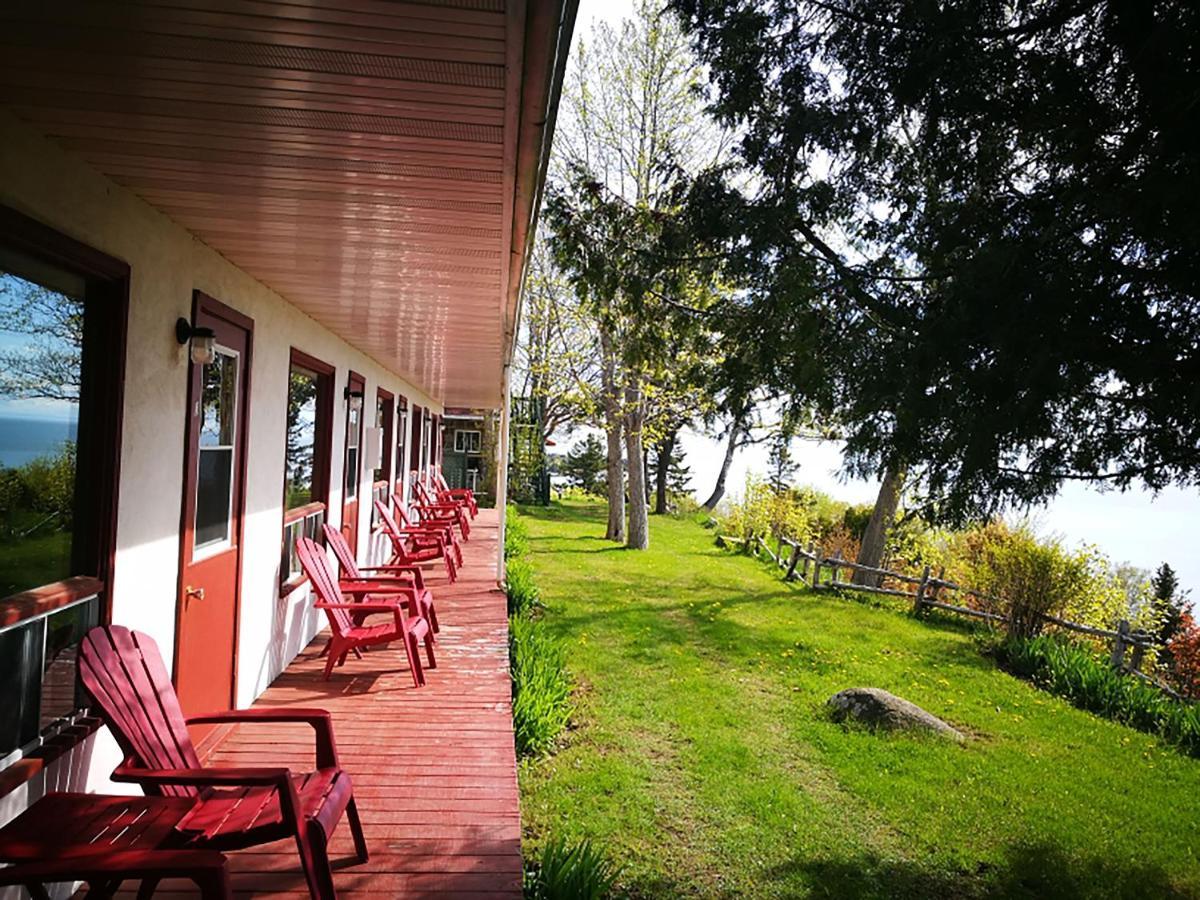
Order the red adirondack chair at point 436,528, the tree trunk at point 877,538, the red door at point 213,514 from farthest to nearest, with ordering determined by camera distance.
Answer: the tree trunk at point 877,538, the red adirondack chair at point 436,528, the red door at point 213,514

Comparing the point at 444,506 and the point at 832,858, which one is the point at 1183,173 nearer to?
the point at 832,858

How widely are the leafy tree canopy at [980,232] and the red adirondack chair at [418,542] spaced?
518 cm

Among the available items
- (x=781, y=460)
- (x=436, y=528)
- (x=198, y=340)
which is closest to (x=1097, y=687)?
(x=781, y=460)

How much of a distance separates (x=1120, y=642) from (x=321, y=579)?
7855 mm

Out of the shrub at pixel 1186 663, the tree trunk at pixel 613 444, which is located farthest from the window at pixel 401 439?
the shrub at pixel 1186 663

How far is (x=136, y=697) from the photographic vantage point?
277 centimetres

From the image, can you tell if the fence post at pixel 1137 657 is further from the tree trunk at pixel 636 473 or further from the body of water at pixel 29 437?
the tree trunk at pixel 636 473

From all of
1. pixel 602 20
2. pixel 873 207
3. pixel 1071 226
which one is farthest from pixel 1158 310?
pixel 602 20

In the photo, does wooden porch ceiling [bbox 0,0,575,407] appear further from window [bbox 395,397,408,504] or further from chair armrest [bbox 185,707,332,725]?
window [bbox 395,397,408,504]

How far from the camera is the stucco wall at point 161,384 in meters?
2.60

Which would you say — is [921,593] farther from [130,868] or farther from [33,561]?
[130,868]

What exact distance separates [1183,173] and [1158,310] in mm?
543

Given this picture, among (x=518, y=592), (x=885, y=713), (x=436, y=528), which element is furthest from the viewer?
(x=436, y=528)

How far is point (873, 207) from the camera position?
508 cm
